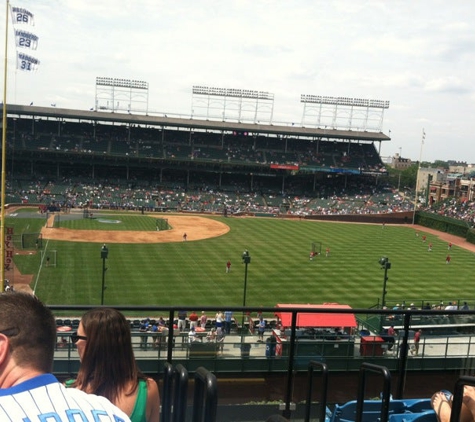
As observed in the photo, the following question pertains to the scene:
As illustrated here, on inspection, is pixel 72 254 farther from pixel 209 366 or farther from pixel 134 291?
pixel 209 366

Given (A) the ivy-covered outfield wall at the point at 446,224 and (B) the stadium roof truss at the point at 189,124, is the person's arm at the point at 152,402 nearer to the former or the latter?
(A) the ivy-covered outfield wall at the point at 446,224

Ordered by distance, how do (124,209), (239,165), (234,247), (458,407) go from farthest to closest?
(239,165)
(124,209)
(234,247)
(458,407)

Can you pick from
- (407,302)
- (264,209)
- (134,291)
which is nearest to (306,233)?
(264,209)

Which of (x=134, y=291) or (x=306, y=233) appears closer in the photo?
(x=134, y=291)

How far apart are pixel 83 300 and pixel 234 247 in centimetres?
1869

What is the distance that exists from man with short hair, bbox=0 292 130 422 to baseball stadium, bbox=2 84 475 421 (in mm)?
1110

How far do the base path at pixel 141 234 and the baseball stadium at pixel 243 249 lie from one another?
0.26 meters

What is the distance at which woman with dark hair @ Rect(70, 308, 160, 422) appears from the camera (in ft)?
10.2

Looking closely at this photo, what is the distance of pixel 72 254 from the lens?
36312 mm

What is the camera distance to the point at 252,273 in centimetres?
3397

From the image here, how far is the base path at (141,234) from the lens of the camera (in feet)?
140

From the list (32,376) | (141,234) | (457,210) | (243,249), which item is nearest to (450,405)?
(32,376)

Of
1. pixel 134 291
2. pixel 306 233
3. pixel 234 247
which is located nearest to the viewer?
pixel 134 291

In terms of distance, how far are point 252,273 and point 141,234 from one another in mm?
16096
